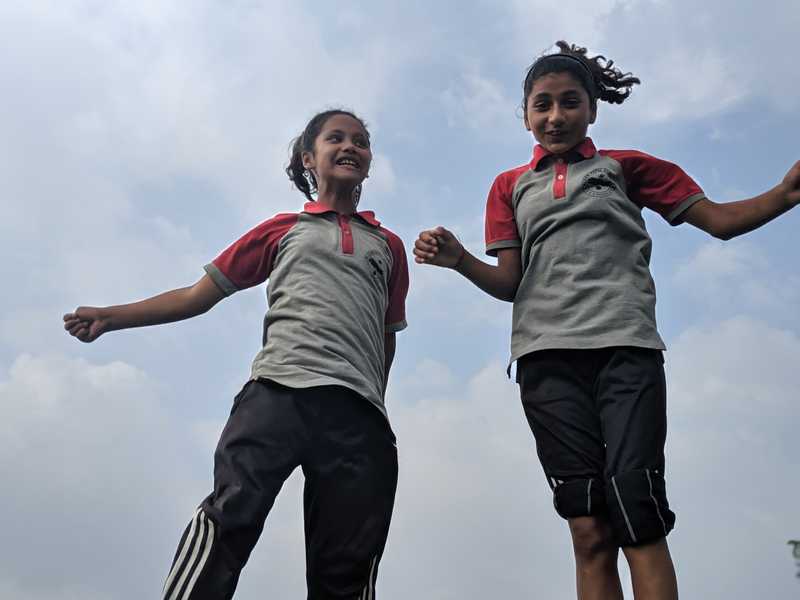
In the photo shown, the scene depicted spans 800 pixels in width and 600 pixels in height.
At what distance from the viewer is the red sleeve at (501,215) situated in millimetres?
3307

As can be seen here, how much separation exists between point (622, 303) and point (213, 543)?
59.2 inches

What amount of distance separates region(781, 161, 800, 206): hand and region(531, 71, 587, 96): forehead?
793 millimetres

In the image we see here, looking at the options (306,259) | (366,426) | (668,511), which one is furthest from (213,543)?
(668,511)

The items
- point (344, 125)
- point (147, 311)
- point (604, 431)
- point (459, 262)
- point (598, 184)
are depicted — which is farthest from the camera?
point (344, 125)

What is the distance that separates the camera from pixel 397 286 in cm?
362

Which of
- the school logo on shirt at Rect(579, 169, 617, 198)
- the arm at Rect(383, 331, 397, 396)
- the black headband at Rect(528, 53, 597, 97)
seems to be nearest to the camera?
the school logo on shirt at Rect(579, 169, 617, 198)

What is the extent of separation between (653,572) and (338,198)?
1.82 meters

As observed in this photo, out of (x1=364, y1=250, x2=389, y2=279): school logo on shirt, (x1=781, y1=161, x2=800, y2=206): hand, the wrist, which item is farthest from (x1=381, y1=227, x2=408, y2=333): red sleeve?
(x1=781, y1=161, x2=800, y2=206): hand

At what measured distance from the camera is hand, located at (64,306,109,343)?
3.38 m

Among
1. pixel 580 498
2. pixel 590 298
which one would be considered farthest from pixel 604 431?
pixel 590 298

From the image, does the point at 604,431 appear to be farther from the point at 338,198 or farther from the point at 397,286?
the point at 338,198

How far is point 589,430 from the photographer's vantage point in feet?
9.51

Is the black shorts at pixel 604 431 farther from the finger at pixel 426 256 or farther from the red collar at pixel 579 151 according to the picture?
the red collar at pixel 579 151

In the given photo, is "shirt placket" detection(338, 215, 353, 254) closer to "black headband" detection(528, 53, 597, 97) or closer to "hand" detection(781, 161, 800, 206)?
"black headband" detection(528, 53, 597, 97)
